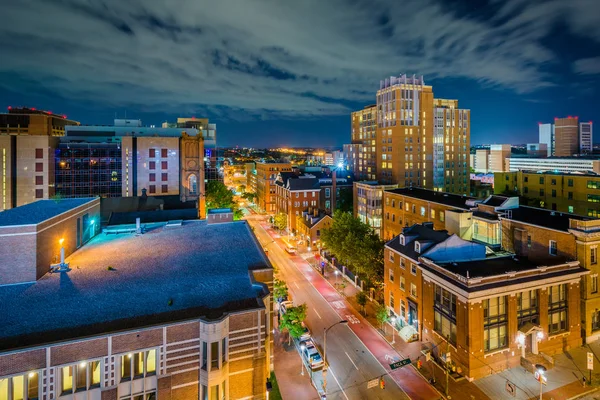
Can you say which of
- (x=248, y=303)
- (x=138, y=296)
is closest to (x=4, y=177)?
(x=138, y=296)

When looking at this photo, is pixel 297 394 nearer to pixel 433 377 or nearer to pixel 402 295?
pixel 433 377

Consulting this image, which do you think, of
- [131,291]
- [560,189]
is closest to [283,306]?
[131,291]

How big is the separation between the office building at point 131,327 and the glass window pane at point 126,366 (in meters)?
0.06

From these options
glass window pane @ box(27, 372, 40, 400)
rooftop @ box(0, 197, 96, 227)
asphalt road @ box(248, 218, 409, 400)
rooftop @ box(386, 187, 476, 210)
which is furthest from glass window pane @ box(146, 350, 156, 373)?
rooftop @ box(386, 187, 476, 210)

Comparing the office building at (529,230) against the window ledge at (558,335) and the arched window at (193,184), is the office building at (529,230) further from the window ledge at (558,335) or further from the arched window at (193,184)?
the arched window at (193,184)

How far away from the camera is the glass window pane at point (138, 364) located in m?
20.0

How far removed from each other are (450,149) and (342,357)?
9944 centimetres

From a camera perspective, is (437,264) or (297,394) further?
(437,264)

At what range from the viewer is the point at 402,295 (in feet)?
143

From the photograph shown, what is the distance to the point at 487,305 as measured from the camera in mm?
32406

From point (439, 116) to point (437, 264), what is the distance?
92070mm

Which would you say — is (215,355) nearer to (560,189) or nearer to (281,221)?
(281,221)

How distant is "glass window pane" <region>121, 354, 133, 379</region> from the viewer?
19672 mm

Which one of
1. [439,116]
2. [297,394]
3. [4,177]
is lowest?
[297,394]
